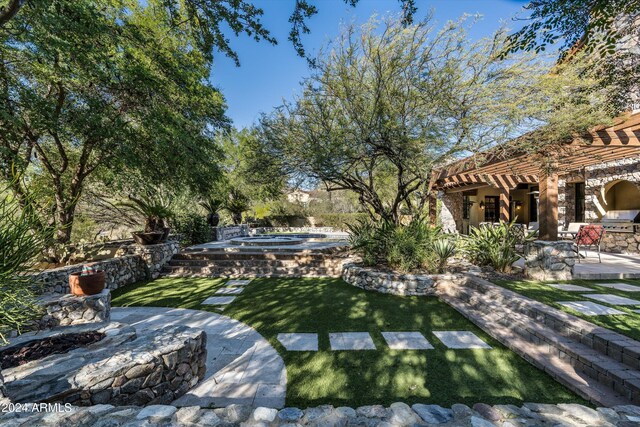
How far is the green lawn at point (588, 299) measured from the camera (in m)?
3.40

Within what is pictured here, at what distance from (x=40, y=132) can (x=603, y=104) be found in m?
11.4

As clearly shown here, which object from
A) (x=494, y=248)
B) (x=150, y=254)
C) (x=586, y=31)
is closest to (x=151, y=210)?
(x=150, y=254)

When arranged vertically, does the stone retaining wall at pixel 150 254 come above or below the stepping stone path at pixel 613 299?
above

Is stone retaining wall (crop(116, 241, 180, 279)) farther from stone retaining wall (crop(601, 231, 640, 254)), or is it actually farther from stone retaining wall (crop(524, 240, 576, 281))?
stone retaining wall (crop(601, 231, 640, 254))

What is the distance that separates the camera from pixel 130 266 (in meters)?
7.20

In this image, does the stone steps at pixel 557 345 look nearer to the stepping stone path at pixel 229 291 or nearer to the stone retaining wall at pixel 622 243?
the stepping stone path at pixel 229 291

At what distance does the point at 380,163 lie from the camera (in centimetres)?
897

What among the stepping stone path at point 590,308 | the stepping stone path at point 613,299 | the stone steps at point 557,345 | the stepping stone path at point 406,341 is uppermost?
the stepping stone path at point 590,308

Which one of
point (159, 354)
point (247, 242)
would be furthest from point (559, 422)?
point (247, 242)

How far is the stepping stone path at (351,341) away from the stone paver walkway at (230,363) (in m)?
0.83

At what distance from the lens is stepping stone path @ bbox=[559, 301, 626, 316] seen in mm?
3863

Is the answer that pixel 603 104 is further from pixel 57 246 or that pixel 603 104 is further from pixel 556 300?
pixel 57 246

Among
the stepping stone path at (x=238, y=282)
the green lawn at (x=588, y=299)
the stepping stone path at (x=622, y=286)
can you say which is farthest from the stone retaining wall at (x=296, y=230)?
the stepping stone path at (x=622, y=286)

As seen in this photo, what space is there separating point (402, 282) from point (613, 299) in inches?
137
